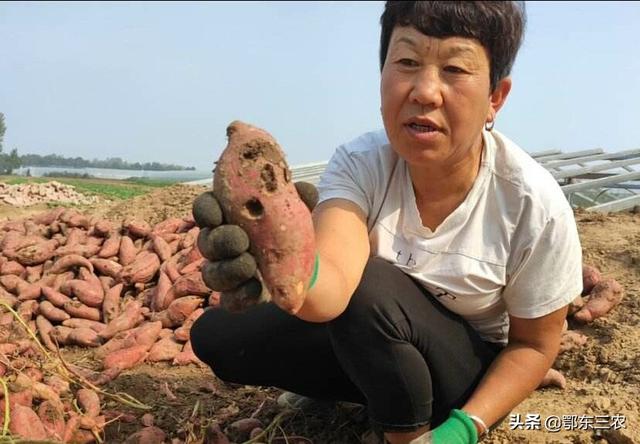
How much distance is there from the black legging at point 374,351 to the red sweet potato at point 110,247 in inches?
77.3

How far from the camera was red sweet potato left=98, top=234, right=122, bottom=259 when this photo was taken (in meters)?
3.76

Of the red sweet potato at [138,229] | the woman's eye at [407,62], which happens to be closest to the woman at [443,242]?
the woman's eye at [407,62]

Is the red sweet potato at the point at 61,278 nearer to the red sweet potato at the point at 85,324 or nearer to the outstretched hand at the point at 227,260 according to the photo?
the red sweet potato at the point at 85,324

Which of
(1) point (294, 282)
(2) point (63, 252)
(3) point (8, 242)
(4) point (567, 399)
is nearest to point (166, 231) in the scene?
(2) point (63, 252)

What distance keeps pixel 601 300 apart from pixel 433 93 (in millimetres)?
1771

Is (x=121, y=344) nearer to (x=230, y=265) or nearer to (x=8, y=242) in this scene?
(x=8, y=242)

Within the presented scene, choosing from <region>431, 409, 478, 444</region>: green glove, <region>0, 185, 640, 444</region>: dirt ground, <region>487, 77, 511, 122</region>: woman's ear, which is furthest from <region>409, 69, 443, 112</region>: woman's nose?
<region>0, 185, 640, 444</region>: dirt ground

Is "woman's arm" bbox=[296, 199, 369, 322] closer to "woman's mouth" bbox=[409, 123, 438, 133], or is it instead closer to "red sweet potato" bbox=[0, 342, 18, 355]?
"woman's mouth" bbox=[409, 123, 438, 133]

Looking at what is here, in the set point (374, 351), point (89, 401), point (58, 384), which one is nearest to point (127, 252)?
point (58, 384)

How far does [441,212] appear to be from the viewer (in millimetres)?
1678

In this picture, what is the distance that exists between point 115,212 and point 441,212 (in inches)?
153

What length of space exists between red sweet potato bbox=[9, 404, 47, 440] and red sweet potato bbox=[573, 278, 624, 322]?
6.70ft

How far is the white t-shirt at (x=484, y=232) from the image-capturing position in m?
1.60

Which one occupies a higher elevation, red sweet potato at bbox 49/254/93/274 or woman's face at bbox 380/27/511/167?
woman's face at bbox 380/27/511/167
